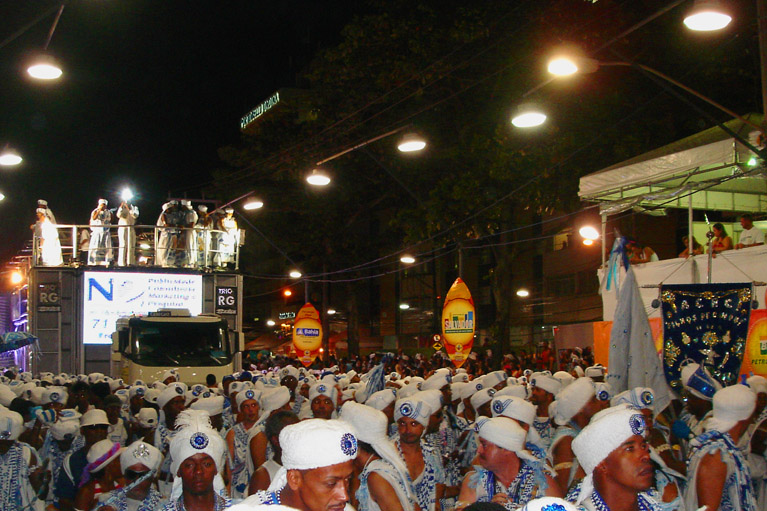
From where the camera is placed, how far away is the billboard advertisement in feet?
64.8

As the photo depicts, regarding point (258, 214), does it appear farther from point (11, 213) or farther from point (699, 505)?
point (699, 505)

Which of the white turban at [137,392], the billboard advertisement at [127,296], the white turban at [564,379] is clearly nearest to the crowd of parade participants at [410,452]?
the white turban at [564,379]

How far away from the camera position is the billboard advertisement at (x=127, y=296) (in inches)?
778

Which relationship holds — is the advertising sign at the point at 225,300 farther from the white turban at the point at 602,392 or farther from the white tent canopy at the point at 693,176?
the white turban at the point at 602,392

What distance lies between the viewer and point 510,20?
2228 centimetres

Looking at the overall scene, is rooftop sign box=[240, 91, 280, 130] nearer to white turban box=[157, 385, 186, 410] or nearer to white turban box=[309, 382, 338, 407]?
white turban box=[157, 385, 186, 410]

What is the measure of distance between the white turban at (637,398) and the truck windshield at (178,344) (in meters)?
11.4

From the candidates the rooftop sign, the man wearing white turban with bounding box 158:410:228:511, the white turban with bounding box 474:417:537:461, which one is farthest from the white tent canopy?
the rooftop sign

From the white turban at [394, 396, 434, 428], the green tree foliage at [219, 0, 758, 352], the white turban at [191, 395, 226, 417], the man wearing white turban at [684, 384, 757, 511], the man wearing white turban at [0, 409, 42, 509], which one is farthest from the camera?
the green tree foliage at [219, 0, 758, 352]

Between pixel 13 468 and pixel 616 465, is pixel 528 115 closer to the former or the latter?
pixel 13 468

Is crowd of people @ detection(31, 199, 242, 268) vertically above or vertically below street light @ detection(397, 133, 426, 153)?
below

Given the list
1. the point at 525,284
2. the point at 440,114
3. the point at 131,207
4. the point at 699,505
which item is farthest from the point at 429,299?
the point at 699,505

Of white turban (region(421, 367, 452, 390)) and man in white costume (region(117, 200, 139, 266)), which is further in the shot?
man in white costume (region(117, 200, 139, 266))

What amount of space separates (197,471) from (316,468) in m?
1.63
